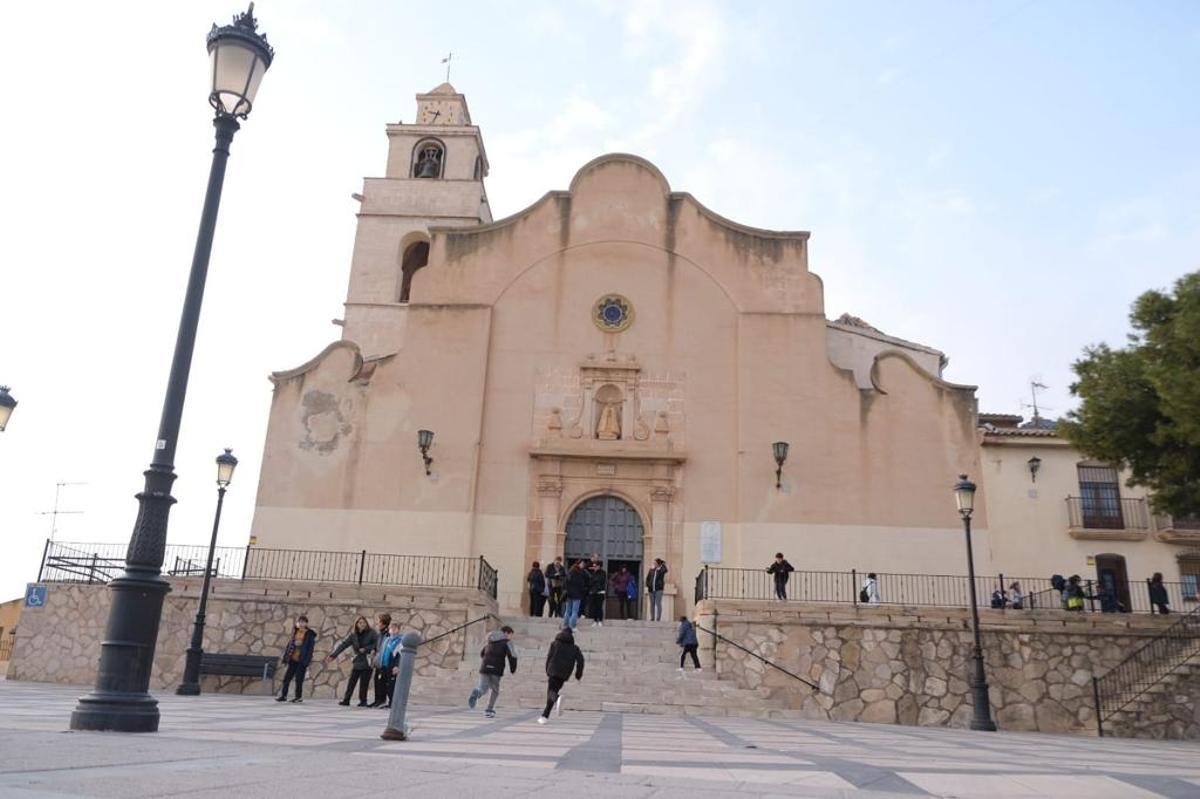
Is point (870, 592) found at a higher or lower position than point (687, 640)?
higher

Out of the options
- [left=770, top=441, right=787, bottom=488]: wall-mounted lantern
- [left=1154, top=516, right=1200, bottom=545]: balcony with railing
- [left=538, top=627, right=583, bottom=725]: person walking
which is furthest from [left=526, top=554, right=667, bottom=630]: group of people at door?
[left=1154, top=516, right=1200, bottom=545]: balcony with railing

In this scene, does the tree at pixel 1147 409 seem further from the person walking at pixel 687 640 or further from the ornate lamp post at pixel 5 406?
the ornate lamp post at pixel 5 406

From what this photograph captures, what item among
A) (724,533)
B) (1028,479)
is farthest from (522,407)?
(1028,479)

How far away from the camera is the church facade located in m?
22.8

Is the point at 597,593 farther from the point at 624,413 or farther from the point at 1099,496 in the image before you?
the point at 1099,496

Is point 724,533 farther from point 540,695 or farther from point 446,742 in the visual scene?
point 446,742

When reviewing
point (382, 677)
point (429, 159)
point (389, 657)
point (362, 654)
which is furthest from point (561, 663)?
point (429, 159)

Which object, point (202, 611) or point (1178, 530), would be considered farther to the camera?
point (1178, 530)

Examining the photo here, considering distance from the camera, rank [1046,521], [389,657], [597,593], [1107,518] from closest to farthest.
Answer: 1. [389,657]
2. [597,593]
3. [1046,521]
4. [1107,518]

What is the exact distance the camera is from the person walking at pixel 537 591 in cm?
2068

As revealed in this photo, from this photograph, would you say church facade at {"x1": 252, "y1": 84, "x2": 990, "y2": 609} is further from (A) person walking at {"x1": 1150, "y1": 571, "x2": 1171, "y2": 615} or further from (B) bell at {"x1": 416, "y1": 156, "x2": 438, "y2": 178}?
(B) bell at {"x1": 416, "y1": 156, "x2": 438, "y2": 178}

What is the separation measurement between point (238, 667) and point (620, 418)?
35.8 ft

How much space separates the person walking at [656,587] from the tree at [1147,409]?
859cm

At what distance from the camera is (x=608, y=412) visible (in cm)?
2419
